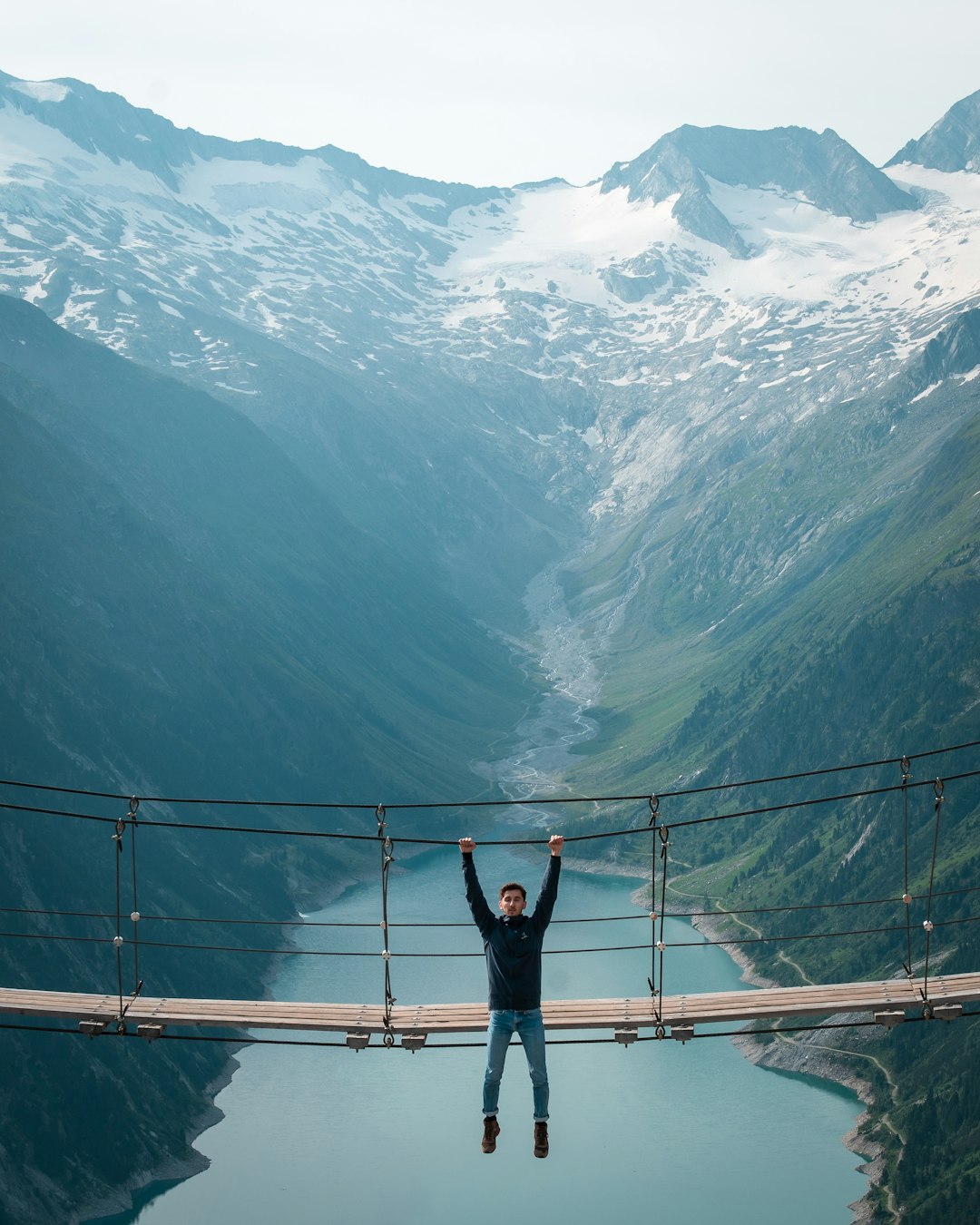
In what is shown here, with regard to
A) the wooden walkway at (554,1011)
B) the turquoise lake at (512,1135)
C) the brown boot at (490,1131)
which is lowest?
the brown boot at (490,1131)

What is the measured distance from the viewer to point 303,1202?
281ft

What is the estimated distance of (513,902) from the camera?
20250 mm

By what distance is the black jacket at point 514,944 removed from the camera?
800 inches

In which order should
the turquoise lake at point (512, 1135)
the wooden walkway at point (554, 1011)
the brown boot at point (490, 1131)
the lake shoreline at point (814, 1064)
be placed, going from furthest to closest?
the lake shoreline at point (814, 1064)
the turquoise lake at point (512, 1135)
the wooden walkway at point (554, 1011)
the brown boot at point (490, 1131)

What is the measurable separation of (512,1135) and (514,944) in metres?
76.7

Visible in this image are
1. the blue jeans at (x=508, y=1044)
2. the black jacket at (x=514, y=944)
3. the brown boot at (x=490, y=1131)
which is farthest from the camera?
the brown boot at (x=490, y=1131)

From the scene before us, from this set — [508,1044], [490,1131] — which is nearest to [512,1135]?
[490,1131]

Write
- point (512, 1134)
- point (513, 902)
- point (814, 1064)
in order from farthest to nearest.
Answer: point (814, 1064) < point (512, 1134) < point (513, 902)

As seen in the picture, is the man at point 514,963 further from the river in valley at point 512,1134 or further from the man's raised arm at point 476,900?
the river in valley at point 512,1134

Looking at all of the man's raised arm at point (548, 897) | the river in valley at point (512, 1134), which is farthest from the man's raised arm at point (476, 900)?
the river in valley at point (512, 1134)

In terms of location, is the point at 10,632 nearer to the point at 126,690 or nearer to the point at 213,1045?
the point at 126,690

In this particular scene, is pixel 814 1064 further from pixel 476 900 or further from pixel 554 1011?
pixel 476 900

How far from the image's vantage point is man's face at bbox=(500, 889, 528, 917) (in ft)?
66.3

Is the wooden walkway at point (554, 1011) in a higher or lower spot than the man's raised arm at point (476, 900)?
lower
